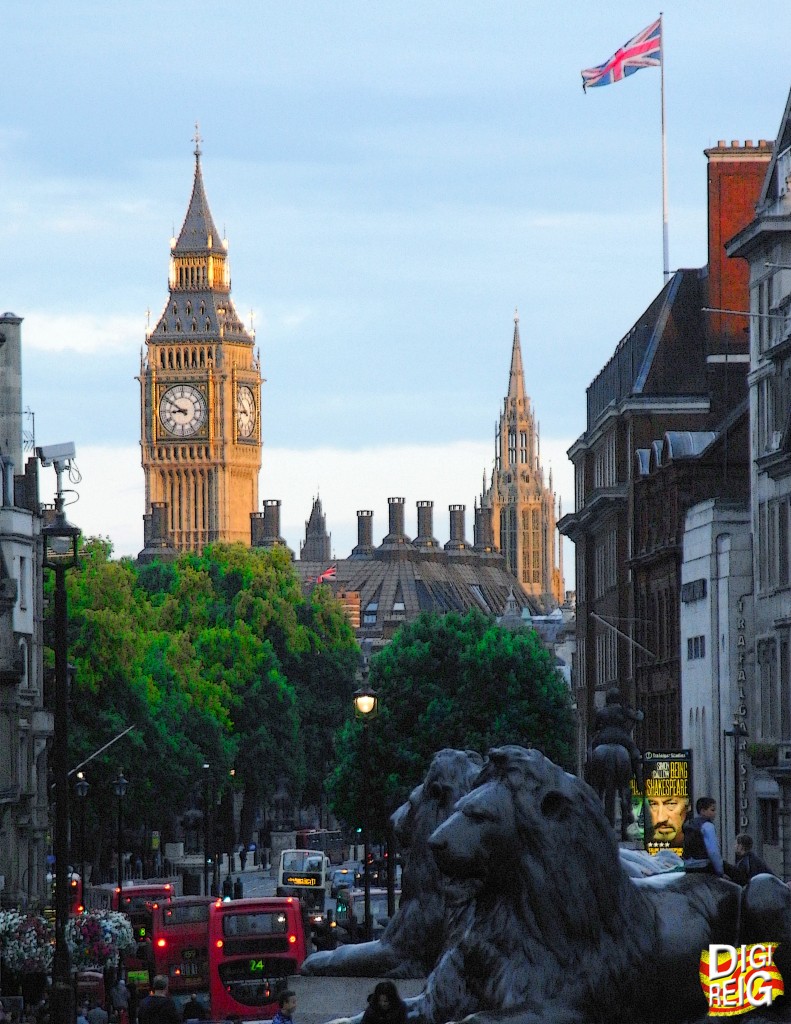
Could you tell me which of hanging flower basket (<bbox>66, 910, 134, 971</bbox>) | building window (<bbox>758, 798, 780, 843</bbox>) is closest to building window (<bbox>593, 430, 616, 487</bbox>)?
building window (<bbox>758, 798, 780, 843</bbox>)

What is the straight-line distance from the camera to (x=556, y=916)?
49.3ft

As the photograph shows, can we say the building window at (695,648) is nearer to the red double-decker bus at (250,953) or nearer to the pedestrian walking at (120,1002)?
the red double-decker bus at (250,953)

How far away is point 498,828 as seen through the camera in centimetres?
1480

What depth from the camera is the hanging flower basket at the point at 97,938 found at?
5100 cm

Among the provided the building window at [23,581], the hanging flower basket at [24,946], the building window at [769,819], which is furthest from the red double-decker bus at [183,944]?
the building window at [23,581]

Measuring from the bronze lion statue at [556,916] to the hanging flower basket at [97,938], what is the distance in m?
35.4

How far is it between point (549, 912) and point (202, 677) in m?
116

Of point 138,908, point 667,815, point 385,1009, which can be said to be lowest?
point 138,908

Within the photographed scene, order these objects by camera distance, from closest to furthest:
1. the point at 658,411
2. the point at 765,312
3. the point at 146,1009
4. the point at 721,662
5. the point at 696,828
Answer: the point at 696,828 < the point at 146,1009 < the point at 765,312 < the point at 721,662 < the point at 658,411

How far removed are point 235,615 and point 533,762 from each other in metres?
138

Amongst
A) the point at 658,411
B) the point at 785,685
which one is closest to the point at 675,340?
the point at 658,411

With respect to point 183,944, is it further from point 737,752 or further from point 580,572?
point 580,572

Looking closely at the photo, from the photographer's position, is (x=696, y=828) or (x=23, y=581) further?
(x=23, y=581)

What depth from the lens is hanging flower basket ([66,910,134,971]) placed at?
5100 cm
